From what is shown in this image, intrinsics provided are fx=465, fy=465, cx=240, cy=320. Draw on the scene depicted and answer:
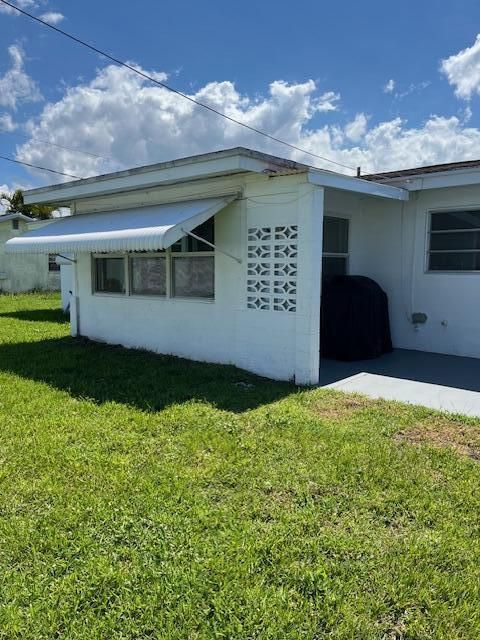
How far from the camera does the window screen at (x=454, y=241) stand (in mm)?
10102

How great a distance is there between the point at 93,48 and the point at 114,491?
13060 mm

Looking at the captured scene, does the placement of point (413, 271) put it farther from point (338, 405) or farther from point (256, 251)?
point (338, 405)

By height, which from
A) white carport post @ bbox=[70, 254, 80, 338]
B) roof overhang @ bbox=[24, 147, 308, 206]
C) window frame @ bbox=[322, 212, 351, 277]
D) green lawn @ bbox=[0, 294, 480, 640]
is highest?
roof overhang @ bbox=[24, 147, 308, 206]

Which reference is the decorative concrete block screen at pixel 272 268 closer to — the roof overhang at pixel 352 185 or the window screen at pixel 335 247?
the roof overhang at pixel 352 185

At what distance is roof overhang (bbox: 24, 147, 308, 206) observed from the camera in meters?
7.86

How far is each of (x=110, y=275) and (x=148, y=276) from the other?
1.70 metres

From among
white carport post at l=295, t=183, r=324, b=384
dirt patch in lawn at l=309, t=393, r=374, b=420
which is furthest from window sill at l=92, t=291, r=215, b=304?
dirt patch in lawn at l=309, t=393, r=374, b=420

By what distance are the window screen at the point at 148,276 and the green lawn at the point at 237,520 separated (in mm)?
4180

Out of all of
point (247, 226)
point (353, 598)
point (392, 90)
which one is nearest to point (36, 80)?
point (392, 90)

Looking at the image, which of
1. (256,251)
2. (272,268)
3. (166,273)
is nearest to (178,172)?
(256,251)

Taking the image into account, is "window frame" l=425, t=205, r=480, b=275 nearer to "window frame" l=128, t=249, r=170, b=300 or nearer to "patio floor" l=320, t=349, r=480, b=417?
"patio floor" l=320, t=349, r=480, b=417

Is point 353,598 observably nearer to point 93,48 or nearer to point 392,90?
point 93,48

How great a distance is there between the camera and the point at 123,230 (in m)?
8.93

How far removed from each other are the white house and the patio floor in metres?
0.74
